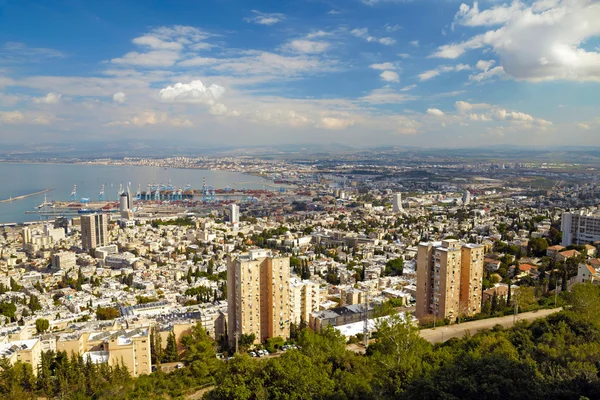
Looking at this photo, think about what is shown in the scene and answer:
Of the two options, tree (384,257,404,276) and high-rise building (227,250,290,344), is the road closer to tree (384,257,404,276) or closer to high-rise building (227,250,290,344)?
high-rise building (227,250,290,344)

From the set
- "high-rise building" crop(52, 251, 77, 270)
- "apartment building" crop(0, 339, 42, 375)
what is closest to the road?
"apartment building" crop(0, 339, 42, 375)

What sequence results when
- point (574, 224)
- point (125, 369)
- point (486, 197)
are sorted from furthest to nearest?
1. point (486, 197)
2. point (574, 224)
3. point (125, 369)

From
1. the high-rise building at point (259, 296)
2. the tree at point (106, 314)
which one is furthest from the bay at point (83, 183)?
the high-rise building at point (259, 296)

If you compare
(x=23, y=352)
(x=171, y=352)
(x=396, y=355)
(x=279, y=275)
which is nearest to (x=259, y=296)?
(x=279, y=275)

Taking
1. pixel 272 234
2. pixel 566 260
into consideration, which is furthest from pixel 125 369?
pixel 272 234

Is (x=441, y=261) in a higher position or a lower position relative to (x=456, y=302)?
higher

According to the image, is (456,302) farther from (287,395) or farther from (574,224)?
(574,224)

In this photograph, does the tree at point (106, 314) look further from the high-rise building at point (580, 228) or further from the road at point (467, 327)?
the high-rise building at point (580, 228)
